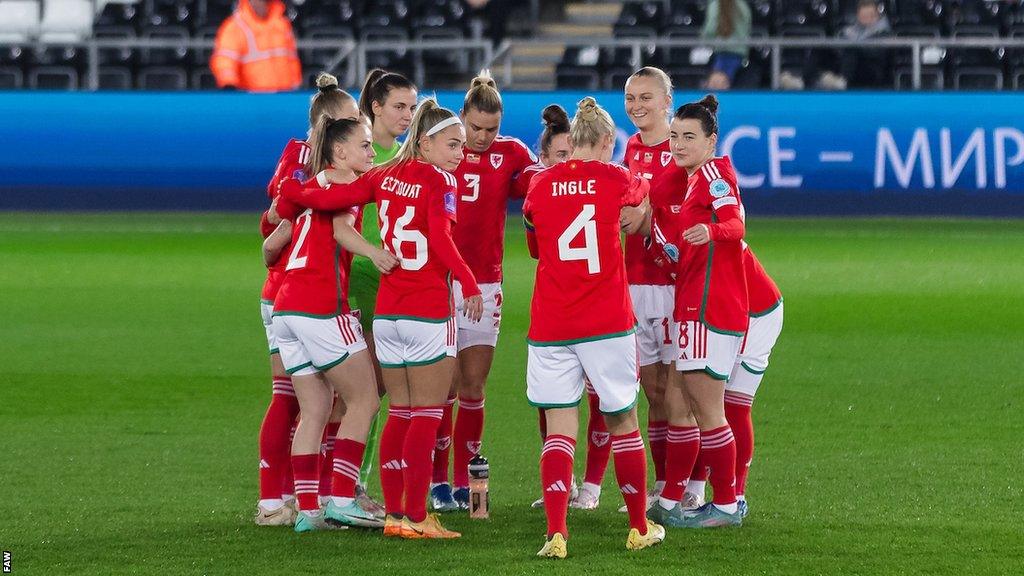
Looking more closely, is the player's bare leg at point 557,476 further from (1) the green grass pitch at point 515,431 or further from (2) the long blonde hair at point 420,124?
(2) the long blonde hair at point 420,124

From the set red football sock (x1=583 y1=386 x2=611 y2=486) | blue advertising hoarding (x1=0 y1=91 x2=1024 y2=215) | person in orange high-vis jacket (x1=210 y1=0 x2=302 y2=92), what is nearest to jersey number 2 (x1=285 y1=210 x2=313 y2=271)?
red football sock (x1=583 y1=386 x2=611 y2=486)

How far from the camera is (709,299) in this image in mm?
6336

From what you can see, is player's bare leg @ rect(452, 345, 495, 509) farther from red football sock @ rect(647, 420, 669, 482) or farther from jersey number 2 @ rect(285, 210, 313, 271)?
jersey number 2 @ rect(285, 210, 313, 271)

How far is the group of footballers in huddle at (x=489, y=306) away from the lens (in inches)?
236

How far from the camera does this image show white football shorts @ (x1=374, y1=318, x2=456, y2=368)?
6164 mm

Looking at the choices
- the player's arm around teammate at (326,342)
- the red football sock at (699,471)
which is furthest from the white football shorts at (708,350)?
the player's arm around teammate at (326,342)

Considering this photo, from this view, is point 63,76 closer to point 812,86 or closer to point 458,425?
point 812,86

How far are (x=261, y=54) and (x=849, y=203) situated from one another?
718 cm

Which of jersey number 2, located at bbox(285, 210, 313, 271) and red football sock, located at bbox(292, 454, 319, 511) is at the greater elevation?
jersey number 2, located at bbox(285, 210, 313, 271)

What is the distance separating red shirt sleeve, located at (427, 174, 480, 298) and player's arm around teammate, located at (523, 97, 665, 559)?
0.28m

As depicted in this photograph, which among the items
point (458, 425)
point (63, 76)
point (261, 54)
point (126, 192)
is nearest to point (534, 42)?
point (261, 54)

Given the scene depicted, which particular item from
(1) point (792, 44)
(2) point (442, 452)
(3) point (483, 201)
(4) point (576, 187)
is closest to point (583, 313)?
(4) point (576, 187)

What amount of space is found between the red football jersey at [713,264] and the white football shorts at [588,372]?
1.49ft

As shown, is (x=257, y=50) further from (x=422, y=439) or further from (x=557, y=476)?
(x=557, y=476)
